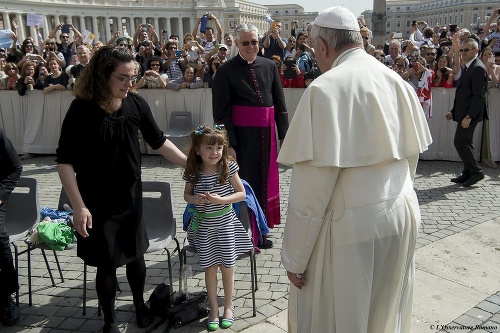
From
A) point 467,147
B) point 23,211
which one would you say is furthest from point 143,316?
point 467,147

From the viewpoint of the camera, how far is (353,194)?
217 centimetres

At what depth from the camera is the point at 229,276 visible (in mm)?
3639

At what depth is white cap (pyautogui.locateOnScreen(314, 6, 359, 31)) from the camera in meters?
2.19

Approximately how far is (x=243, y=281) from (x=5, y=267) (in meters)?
1.98

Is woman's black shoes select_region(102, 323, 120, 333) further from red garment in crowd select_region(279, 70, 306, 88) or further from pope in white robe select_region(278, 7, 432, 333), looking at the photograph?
red garment in crowd select_region(279, 70, 306, 88)

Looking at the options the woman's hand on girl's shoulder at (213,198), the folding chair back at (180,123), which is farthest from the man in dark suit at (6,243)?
the folding chair back at (180,123)

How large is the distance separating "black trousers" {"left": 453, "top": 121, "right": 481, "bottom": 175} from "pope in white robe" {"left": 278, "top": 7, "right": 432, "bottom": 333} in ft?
17.4

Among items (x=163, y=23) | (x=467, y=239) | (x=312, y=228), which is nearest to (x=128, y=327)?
(x=312, y=228)

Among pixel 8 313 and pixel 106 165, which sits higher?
pixel 106 165

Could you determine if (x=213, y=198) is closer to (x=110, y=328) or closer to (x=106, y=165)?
(x=106, y=165)

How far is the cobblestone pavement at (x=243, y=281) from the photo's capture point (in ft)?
12.2

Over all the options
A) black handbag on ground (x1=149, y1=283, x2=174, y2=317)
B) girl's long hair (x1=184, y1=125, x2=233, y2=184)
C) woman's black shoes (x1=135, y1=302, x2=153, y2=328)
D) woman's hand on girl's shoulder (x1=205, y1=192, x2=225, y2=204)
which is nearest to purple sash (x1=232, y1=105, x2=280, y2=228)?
girl's long hair (x1=184, y1=125, x2=233, y2=184)

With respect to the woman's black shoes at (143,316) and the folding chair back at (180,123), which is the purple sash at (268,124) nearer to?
the woman's black shoes at (143,316)

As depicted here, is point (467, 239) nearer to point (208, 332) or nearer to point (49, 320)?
point (208, 332)
